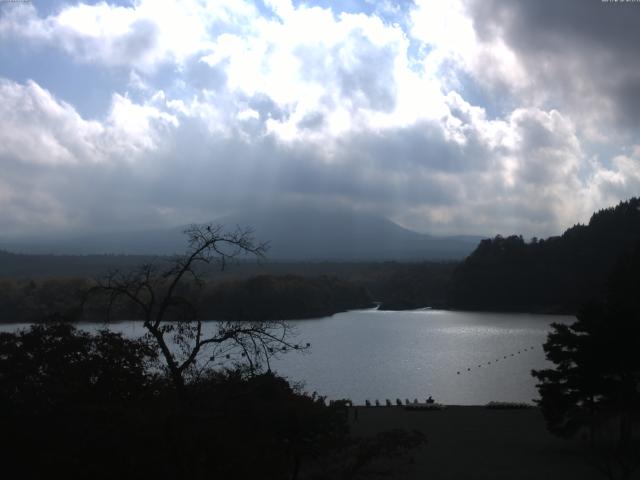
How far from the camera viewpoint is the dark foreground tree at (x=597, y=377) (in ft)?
31.9

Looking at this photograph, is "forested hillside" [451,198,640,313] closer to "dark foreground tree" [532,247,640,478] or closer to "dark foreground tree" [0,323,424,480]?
"dark foreground tree" [532,247,640,478]

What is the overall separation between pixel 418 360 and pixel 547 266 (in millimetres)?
31815

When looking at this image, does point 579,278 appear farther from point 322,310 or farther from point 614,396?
point 614,396

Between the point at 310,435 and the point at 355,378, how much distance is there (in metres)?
16.3

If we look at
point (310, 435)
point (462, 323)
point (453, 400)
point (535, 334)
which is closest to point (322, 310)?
point (462, 323)

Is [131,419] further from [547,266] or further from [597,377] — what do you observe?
[547,266]

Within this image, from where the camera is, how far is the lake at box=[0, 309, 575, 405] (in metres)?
21.0

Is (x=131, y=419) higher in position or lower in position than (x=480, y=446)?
higher

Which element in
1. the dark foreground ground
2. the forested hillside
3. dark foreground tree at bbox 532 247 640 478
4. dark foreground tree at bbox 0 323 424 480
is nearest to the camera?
dark foreground tree at bbox 0 323 424 480

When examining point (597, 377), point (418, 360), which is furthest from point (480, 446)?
point (418, 360)

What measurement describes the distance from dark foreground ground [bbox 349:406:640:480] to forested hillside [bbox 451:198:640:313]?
3889 cm

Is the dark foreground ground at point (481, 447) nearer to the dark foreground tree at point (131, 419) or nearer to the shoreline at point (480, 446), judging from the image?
the shoreline at point (480, 446)

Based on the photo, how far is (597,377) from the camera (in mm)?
10727

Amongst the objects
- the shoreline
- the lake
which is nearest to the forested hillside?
the lake
